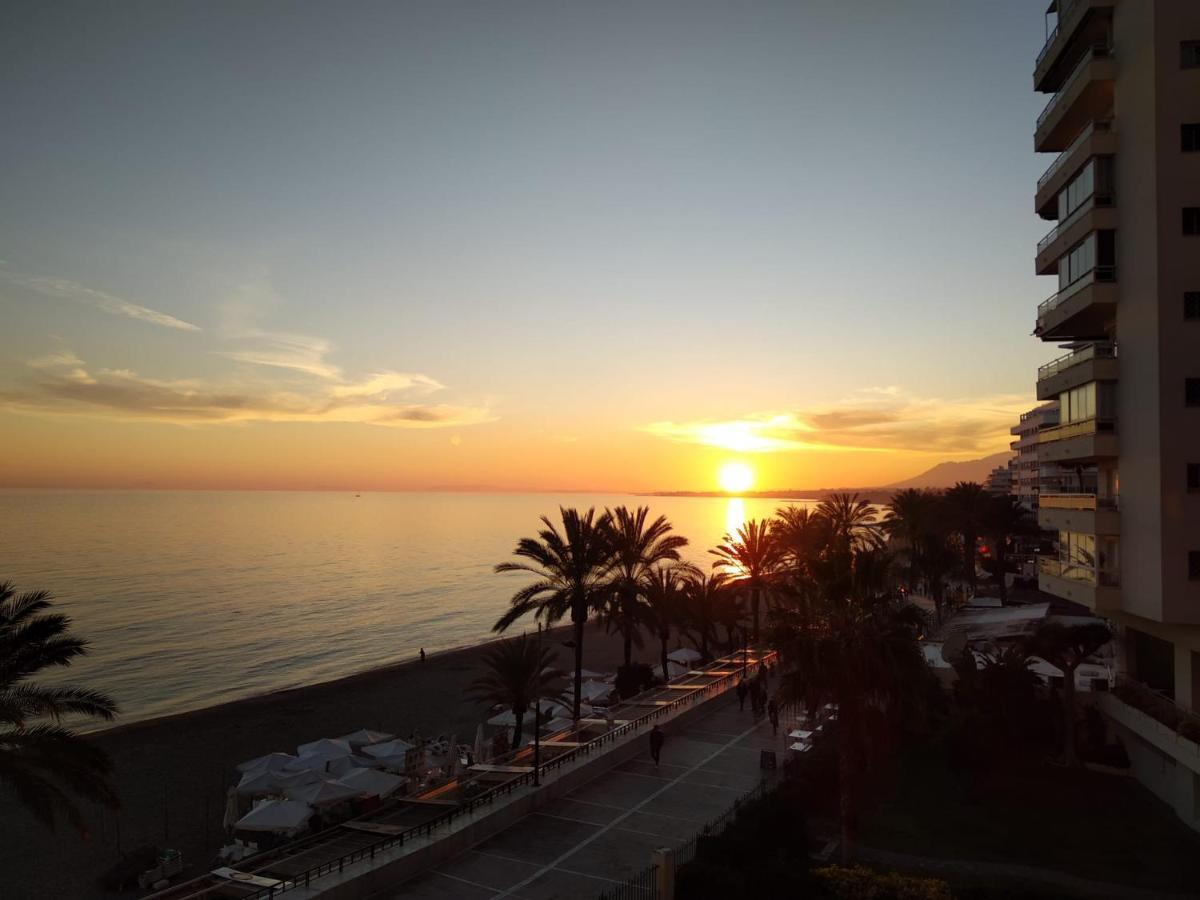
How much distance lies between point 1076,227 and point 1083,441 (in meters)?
6.62

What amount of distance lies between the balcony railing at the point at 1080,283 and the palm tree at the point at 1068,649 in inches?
402

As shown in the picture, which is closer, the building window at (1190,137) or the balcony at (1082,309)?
the building window at (1190,137)

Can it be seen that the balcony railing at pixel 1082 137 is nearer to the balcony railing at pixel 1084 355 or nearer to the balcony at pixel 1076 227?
the balcony at pixel 1076 227

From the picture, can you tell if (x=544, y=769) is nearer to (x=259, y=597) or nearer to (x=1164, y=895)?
(x=1164, y=895)

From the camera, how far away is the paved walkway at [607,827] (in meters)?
15.9

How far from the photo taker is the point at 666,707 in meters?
28.8

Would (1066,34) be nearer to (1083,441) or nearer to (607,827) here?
(1083,441)

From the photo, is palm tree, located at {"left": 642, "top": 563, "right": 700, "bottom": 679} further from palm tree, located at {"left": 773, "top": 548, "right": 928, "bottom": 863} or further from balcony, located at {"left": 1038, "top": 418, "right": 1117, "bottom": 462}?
palm tree, located at {"left": 773, "top": 548, "right": 928, "bottom": 863}

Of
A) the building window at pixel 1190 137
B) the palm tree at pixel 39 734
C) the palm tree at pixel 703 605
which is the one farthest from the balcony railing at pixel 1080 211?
the palm tree at pixel 39 734

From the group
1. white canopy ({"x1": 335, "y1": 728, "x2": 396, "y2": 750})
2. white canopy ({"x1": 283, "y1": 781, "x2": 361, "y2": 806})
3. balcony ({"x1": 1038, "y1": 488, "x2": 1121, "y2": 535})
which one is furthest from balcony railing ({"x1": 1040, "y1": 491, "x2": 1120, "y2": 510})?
white canopy ({"x1": 335, "y1": 728, "x2": 396, "y2": 750})

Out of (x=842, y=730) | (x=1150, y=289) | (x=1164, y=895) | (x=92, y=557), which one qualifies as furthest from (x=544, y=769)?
(x=92, y=557)

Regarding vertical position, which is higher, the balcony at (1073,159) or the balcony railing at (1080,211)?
the balcony at (1073,159)

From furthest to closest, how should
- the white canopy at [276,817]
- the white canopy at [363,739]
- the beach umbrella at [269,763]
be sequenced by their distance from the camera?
1. the white canopy at [363,739]
2. the beach umbrella at [269,763]
3. the white canopy at [276,817]

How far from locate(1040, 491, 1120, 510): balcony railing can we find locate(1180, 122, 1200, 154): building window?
983cm
